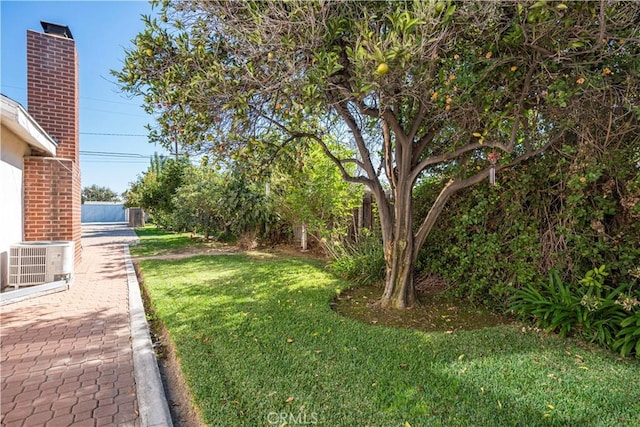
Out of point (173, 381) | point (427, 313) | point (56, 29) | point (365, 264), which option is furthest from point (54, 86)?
point (427, 313)

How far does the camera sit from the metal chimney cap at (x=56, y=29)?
6.84 m

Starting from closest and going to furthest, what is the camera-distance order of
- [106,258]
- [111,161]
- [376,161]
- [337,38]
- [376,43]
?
[376,43], [337,38], [376,161], [106,258], [111,161]

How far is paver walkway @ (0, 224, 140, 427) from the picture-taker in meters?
2.48

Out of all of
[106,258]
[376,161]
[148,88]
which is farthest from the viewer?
[106,258]

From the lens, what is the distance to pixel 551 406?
2.37 meters

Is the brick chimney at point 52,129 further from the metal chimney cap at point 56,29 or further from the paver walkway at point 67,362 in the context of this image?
the paver walkway at point 67,362

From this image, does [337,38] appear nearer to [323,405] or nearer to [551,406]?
[323,405]

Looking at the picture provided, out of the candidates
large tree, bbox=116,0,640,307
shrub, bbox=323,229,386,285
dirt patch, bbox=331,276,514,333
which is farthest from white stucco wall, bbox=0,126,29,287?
shrub, bbox=323,229,386,285

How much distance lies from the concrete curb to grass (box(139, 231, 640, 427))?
24cm

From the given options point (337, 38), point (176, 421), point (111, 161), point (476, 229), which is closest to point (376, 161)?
point (476, 229)

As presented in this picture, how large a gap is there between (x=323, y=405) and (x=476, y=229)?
A: 11.4 ft

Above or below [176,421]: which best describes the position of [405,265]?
above

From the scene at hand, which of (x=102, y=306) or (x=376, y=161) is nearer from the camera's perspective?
(x=102, y=306)

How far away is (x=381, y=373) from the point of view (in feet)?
9.30
